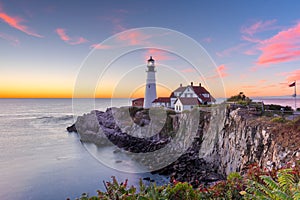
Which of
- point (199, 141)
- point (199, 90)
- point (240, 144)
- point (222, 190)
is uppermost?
point (199, 90)

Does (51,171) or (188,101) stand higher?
(188,101)

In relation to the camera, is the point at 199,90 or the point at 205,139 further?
the point at 199,90

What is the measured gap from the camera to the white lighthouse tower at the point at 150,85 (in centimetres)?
3491

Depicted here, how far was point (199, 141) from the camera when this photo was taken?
21.0 meters

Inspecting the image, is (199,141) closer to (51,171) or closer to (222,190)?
(51,171)

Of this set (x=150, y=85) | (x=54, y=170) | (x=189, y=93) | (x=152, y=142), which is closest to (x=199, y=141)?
(x=152, y=142)

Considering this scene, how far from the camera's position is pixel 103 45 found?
9688 mm

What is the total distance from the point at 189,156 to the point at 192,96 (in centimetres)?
1493

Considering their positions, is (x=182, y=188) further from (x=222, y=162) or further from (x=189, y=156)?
(x=189, y=156)

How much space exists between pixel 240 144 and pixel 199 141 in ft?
25.0

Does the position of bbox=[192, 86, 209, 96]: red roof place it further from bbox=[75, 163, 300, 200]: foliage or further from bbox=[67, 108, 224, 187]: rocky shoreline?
bbox=[75, 163, 300, 200]: foliage

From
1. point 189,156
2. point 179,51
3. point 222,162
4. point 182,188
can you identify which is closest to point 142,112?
point 189,156

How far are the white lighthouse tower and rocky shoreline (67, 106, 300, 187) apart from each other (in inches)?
85.6

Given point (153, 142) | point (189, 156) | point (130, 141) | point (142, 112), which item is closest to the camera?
point (189, 156)
